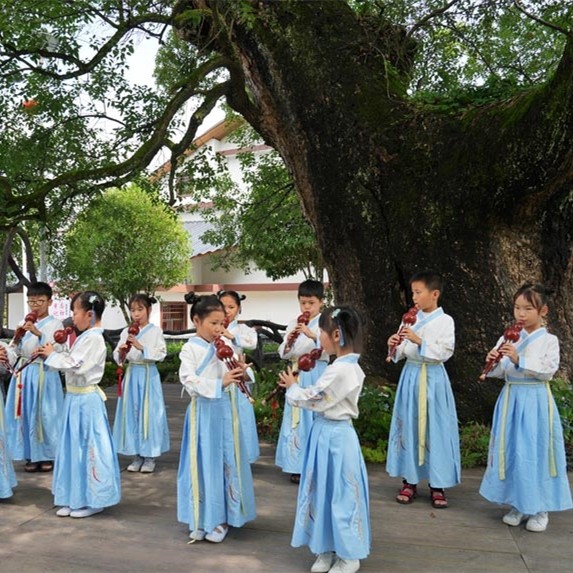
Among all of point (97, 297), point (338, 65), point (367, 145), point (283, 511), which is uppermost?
point (338, 65)

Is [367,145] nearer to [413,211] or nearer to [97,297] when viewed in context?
[413,211]

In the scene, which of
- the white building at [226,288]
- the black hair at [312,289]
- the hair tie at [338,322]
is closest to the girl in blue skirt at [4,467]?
the black hair at [312,289]

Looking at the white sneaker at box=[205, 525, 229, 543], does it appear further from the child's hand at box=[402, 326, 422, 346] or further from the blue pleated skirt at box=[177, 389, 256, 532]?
the child's hand at box=[402, 326, 422, 346]

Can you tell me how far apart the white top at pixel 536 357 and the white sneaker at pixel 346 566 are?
1758 mm

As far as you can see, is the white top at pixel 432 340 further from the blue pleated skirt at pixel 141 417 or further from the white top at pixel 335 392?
the blue pleated skirt at pixel 141 417

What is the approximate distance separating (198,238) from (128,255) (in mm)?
5776

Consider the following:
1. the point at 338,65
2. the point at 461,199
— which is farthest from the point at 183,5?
the point at 461,199

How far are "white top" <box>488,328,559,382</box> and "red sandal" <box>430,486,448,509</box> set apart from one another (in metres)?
1.05

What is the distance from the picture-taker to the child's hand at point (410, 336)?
4816 mm

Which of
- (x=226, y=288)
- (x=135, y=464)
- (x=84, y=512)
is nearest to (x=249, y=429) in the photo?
(x=135, y=464)

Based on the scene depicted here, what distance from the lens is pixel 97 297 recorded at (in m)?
4.98

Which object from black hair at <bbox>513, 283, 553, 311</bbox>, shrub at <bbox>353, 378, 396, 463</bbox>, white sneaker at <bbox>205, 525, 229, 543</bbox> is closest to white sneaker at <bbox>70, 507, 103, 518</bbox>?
white sneaker at <bbox>205, 525, 229, 543</bbox>

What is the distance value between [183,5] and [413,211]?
3572 millimetres

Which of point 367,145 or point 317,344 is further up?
point 367,145
